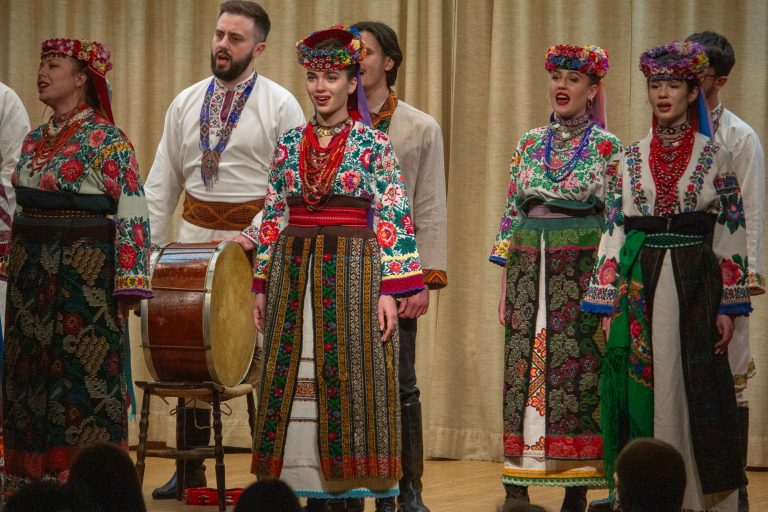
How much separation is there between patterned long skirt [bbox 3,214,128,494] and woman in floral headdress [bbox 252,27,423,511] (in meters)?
0.60

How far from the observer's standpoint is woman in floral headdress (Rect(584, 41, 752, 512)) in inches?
170

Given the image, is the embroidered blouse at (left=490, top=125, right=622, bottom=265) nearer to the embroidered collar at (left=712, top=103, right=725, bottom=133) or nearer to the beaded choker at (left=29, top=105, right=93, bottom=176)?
the embroidered collar at (left=712, top=103, right=725, bottom=133)

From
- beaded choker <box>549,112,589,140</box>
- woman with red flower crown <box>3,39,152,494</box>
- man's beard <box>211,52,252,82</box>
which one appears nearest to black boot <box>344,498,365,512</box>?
woman with red flower crown <box>3,39,152,494</box>

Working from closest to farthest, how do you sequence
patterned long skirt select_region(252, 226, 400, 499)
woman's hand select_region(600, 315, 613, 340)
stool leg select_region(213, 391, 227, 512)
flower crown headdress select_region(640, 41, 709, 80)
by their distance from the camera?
patterned long skirt select_region(252, 226, 400, 499) → flower crown headdress select_region(640, 41, 709, 80) → woman's hand select_region(600, 315, 613, 340) → stool leg select_region(213, 391, 227, 512)

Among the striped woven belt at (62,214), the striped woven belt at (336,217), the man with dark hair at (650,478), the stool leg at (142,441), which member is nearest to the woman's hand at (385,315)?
the striped woven belt at (336,217)

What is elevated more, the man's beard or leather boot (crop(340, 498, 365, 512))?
the man's beard

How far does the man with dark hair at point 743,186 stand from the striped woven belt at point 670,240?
0.65 meters

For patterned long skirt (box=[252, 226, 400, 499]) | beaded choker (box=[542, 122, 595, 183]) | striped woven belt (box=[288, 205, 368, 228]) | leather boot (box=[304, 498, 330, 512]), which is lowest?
leather boot (box=[304, 498, 330, 512])

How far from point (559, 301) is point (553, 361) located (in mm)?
224

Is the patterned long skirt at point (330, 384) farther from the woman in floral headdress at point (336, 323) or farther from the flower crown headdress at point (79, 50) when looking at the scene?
the flower crown headdress at point (79, 50)

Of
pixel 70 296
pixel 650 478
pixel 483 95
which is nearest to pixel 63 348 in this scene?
pixel 70 296

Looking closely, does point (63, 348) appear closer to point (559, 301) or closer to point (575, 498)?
point (559, 301)

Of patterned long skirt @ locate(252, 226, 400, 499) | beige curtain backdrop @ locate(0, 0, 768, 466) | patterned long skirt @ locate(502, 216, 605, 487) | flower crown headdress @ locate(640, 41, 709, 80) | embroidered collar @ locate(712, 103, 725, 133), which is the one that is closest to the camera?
patterned long skirt @ locate(252, 226, 400, 499)

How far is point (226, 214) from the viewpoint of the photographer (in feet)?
17.7
